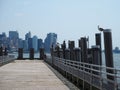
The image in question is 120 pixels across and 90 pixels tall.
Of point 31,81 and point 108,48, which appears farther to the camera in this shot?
point 31,81

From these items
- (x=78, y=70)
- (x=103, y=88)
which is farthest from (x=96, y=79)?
(x=78, y=70)

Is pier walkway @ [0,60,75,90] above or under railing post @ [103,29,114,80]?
under

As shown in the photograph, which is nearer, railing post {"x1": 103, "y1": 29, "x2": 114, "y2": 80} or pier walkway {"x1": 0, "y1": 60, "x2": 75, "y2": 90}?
railing post {"x1": 103, "y1": 29, "x2": 114, "y2": 80}

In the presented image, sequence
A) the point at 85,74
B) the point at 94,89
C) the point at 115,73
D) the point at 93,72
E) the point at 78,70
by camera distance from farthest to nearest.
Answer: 1. the point at 78,70
2. the point at 85,74
3. the point at 93,72
4. the point at 94,89
5. the point at 115,73

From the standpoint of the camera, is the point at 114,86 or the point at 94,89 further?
the point at 94,89

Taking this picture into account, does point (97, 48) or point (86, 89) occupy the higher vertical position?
point (97, 48)

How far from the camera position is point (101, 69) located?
42.5 ft

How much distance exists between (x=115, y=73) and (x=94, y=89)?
3.76 m

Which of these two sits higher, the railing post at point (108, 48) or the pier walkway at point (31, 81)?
the railing post at point (108, 48)

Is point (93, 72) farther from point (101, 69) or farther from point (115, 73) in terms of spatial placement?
point (115, 73)

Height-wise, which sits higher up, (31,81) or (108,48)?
(108,48)

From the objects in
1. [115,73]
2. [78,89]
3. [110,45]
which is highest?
[110,45]

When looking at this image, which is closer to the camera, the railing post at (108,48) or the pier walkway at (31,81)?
the railing post at (108,48)

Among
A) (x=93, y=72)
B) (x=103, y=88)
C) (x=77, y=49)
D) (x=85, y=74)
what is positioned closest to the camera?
(x=103, y=88)
